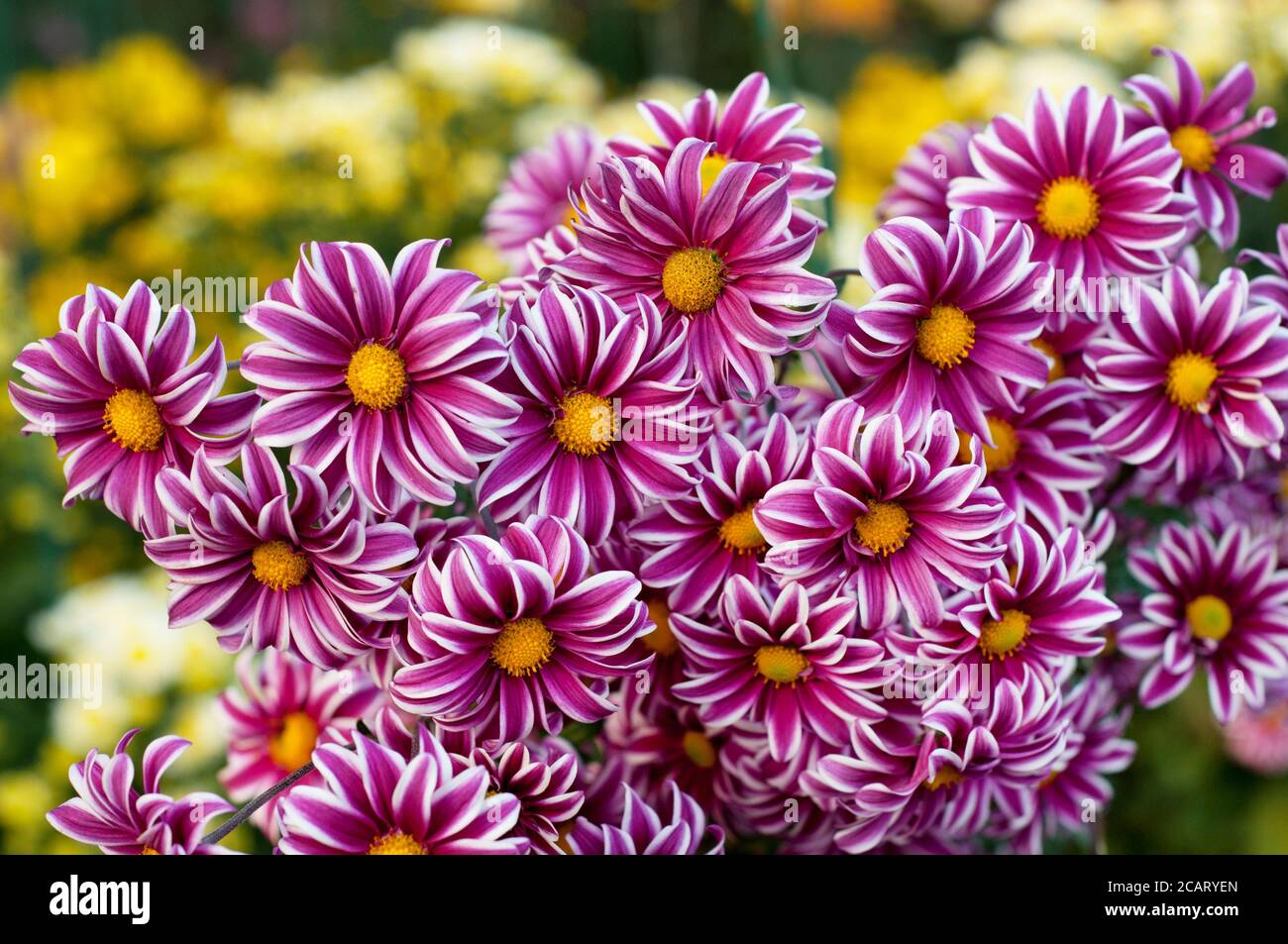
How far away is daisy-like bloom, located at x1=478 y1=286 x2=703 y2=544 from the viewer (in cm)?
49

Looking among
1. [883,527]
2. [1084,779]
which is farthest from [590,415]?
[1084,779]

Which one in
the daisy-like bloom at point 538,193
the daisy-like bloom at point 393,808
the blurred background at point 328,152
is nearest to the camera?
the daisy-like bloom at point 393,808

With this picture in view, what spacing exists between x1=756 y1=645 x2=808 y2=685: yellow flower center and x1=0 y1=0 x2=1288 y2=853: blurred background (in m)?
0.30

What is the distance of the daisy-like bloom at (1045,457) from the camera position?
0.57 meters

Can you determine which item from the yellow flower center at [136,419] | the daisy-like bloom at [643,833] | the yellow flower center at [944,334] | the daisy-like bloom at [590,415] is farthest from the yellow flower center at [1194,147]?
the yellow flower center at [136,419]

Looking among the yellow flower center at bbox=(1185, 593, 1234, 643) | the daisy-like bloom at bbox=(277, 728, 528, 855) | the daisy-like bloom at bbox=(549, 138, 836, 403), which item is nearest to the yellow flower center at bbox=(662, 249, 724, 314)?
the daisy-like bloom at bbox=(549, 138, 836, 403)

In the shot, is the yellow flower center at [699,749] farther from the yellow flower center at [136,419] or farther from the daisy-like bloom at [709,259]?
the yellow flower center at [136,419]

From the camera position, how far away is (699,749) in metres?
0.60

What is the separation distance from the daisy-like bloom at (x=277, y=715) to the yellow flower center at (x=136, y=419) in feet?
0.59

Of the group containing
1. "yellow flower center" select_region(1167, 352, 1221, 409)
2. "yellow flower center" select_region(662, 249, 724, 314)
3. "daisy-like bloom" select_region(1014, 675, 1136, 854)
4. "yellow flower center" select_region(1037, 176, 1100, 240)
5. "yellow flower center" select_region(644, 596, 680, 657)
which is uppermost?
"yellow flower center" select_region(1037, 176, 1100, 240)

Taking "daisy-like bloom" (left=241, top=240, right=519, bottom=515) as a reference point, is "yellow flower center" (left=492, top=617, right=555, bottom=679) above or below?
below

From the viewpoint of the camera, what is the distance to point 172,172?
159 centimetres

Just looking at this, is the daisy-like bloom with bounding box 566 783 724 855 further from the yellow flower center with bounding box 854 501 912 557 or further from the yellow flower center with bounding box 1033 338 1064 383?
the yellow flower center with bounding box 1033 338 1064 383

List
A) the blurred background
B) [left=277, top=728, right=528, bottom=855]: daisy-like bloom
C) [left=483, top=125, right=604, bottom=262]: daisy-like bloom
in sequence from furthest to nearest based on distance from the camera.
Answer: the blurred background < [left=483, top=125, right=604, bottom=262]: daisy-like bloom < [left=277, top=728, right=528, bottom=855]: daisy-like bloom
